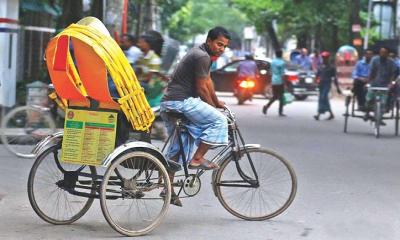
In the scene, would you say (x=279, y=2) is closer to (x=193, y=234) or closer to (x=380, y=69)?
(x=380, y=69)

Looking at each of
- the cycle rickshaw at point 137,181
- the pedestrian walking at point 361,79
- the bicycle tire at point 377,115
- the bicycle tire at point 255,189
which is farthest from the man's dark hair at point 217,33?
the pedestrian walking at point 361,79

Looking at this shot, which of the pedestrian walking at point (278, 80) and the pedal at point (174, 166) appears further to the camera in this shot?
the pedestrian walking at point (278, 80)

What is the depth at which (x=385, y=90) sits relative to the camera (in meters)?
14.6

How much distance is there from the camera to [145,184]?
21.1 feet

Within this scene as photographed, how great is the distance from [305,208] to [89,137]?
2.56m

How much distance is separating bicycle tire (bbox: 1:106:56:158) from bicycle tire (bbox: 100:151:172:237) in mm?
4021

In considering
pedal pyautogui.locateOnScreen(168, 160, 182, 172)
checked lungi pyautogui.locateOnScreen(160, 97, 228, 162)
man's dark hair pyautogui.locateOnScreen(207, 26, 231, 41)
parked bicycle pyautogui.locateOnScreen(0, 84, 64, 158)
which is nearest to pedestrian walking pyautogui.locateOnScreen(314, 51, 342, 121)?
parked bicycle pyautogui.locateOnScreen(0, 84, 64, 158)

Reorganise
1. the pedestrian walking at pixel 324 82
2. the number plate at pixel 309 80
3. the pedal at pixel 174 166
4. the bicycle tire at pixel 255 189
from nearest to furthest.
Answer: the pedal at pixel 174 166, the bicycle tire at pixel 255 189, the pedestrian walking at pixel 324 82, the number plate at pixel 309 80

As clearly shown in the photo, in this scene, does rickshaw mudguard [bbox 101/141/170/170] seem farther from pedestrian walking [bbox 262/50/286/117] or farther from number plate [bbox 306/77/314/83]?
number plate [bbox 306/77/314/83]

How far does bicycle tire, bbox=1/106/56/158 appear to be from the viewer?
33.4ft

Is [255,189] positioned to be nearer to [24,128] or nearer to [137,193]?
[137,193]

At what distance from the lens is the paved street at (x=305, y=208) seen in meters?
6.47

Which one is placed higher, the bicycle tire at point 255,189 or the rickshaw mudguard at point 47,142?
the rickshaw mudguard at point 47,142

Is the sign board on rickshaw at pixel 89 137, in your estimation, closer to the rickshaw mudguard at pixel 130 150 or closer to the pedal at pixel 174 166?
the rickshaw mudguard at pixel 130 150
